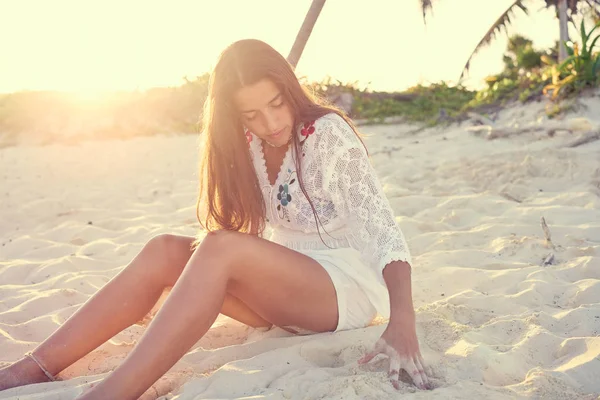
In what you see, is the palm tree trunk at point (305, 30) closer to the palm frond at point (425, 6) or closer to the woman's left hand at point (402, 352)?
the woman's left hand at point (402, 352)

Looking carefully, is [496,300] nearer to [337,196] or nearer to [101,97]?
[337,196]

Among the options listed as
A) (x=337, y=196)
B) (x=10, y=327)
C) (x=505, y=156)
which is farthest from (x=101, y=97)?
(x=337, y=196)

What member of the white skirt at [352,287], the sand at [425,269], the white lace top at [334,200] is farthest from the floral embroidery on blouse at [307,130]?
the sand at [425,269]

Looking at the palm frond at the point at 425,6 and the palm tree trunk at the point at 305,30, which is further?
the palm frond at the point at 425,6

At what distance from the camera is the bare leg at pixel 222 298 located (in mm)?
1823

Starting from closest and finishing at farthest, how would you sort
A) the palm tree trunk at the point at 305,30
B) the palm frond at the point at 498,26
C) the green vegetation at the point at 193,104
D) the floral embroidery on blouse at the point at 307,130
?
the floral embroidery on blouse at the point at 307,130 → the palm tree trunk at the point at 305,30 → the green vegetation at the point at 193,104 → the palm frond at the point at 498,26

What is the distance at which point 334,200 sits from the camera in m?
2.25

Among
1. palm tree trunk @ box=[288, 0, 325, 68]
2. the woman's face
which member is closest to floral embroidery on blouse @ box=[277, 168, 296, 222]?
the woman's face

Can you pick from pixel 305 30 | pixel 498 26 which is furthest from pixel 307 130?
pixel 498 26

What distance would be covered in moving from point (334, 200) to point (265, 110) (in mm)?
381

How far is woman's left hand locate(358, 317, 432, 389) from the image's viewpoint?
181 cm

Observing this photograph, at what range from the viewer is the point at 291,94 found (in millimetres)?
2242

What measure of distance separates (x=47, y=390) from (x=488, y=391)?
4.25 ft

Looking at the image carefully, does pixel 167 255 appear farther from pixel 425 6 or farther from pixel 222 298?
pixel 425 6
